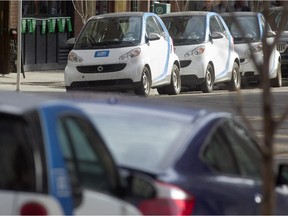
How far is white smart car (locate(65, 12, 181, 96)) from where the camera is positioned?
A: 23.0 m

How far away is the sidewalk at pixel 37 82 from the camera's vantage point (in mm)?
25342

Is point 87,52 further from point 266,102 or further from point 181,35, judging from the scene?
point 266,102

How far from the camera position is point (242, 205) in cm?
647

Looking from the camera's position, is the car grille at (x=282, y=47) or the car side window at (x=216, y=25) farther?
the car grille at (x=282, y=47)

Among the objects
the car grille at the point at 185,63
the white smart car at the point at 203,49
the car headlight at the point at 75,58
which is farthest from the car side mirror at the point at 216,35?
the car headlight at the point at 75,58

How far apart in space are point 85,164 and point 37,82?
2213cm

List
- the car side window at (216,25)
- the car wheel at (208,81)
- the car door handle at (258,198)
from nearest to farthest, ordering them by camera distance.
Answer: the car door handle at (258,198), the car wheel at (208,81), the car side window at (216,25)

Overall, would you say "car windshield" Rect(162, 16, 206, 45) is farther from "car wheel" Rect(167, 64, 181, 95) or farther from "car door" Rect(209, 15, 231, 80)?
"car wheel" Rect(167, 64, 181, 95)

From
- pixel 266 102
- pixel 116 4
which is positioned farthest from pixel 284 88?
pixel 266 102

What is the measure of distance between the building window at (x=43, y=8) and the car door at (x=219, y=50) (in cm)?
696

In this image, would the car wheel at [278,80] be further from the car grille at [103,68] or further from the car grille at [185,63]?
the car grille at [103,68]

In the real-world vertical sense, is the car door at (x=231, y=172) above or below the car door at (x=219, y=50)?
above

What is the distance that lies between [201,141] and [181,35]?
19.5 metres

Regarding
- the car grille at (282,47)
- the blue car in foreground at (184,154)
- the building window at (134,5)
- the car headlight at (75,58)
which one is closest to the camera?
the blue car in foreground at (184,154)
